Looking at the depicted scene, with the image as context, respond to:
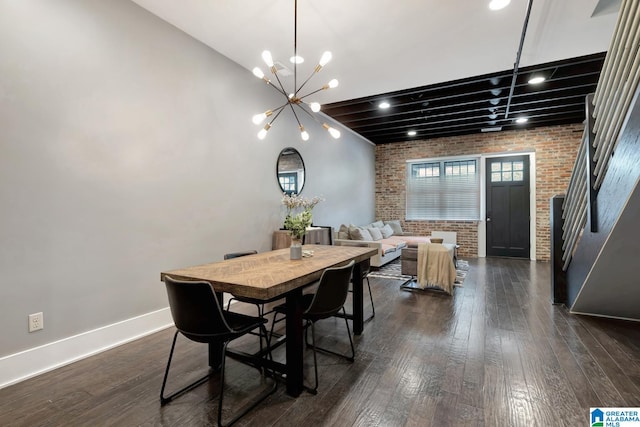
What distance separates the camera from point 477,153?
25.0 ft

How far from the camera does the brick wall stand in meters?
6.86

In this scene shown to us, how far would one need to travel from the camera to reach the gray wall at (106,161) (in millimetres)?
2184

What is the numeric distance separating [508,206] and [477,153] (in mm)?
1499

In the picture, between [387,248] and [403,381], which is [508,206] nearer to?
[387,248]

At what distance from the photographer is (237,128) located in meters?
3.95

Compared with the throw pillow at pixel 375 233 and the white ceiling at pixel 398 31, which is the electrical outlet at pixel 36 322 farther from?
the throw pillow at pixel 375 233

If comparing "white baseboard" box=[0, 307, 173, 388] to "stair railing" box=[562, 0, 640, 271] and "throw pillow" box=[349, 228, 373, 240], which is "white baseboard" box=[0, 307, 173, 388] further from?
"stair railing" box=[562, 0, 640, 271]

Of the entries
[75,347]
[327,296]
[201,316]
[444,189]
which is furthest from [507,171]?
[75,347]

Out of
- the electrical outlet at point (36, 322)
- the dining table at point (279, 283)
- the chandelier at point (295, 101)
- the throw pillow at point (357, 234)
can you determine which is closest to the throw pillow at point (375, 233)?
the throw pillow at point (357, 234)

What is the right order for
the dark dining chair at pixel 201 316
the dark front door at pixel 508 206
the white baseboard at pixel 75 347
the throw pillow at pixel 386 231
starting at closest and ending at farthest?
the dark dining chair at pixel 201 316 < the white baseboard at pixel 75 347 < the dark front door at pixel 508 206 < the throw pillow at pixel 386 231

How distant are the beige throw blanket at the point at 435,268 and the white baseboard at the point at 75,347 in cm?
339

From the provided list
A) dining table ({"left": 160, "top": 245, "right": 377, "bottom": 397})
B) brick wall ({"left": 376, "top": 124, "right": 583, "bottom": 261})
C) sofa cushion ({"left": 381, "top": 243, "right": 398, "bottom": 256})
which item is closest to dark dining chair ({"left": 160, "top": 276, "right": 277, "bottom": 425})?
dining table ({"left": 160, "top": 245, "right": 377, "bottom": 397})

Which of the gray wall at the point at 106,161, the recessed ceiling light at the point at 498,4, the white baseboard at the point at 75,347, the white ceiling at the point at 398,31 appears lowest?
the white baseboard at the point at 75,347

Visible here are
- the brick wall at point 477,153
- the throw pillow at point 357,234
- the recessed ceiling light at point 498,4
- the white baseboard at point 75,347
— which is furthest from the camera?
the brick wall at point 477,153
